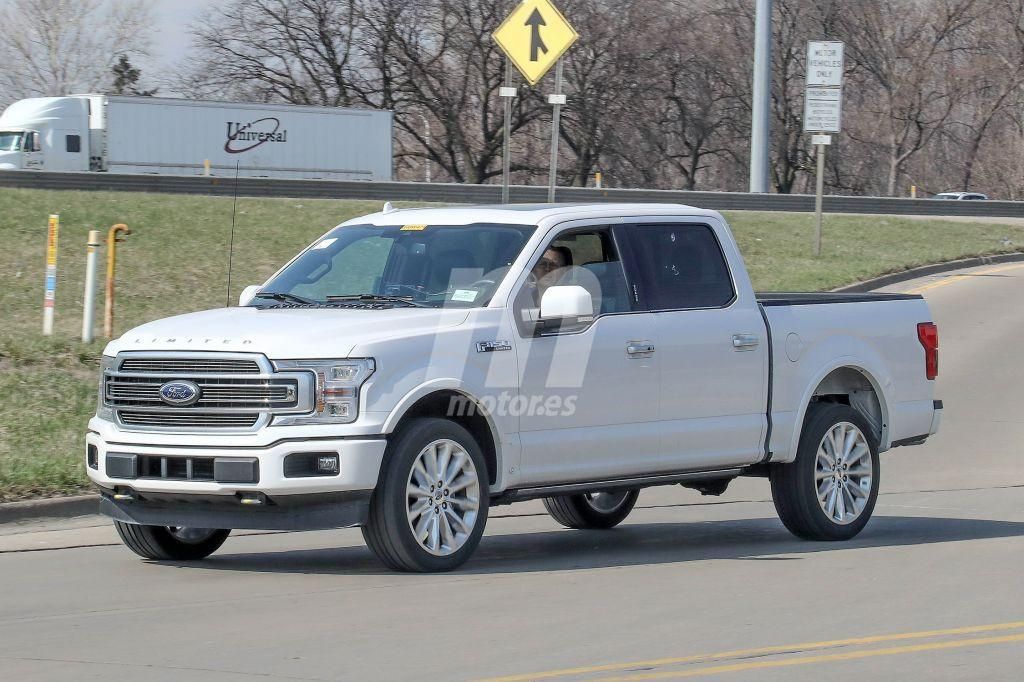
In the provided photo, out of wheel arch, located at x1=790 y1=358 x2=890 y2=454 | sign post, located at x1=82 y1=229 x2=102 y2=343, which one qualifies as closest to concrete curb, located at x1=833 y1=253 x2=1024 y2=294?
sign post, located at x1=82 y1=229 x2=102 y2=343

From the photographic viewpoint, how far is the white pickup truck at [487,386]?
814 cm

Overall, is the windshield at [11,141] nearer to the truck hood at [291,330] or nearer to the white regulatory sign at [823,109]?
the white regulatory sign at [823,109]

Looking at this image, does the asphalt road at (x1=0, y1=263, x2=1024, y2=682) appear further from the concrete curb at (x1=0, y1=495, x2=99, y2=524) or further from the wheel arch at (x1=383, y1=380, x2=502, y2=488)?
the wheel arch at (x1=383, y1=380, x2=502, y2=488)

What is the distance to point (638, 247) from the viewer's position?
9.70 meters

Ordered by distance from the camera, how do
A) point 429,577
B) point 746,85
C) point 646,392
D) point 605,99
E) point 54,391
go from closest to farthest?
point 429,577 < point 646,392 < point 54,391 < point 605,99 < point 746,85

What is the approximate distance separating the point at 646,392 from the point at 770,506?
3.71m

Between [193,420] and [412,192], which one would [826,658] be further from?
[412,192]

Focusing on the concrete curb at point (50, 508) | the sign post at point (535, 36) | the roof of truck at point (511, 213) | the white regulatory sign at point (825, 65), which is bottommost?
the concrete curb at point (50, 508)

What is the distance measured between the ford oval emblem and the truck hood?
0.65 feet

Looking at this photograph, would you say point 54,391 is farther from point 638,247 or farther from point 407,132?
point 407,132

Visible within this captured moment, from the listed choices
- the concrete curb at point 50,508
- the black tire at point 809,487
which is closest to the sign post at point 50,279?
the concrete curb at point 50,508

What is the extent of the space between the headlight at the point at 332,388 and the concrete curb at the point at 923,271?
66.6 feet

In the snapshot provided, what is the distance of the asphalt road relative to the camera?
6465 mm

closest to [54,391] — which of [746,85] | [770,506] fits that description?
[770,506]
